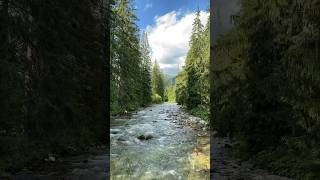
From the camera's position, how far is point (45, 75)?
10742mm

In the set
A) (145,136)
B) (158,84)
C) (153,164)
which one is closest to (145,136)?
(145,136)

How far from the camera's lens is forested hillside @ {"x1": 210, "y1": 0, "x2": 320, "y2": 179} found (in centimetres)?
915

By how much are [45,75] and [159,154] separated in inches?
199

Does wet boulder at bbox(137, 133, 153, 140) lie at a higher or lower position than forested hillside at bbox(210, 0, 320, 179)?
lower

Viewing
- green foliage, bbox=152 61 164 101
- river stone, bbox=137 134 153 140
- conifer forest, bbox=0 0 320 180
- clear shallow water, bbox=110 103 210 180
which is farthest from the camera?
green foliage, bbox=152 61 164 101

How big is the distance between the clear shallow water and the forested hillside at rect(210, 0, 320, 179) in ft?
5.25

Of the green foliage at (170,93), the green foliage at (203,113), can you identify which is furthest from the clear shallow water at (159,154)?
the green foliage at (170,93)

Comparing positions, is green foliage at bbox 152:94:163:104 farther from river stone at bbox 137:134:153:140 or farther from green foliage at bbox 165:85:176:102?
river stone at bbox 137:134:153:140

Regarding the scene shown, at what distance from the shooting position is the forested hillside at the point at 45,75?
327 inches

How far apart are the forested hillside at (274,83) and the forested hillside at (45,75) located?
4168 mm

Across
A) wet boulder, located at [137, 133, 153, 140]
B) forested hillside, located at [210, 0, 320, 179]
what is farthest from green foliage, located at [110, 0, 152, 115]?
forested hillside, located at [210, 0, 320, 179]

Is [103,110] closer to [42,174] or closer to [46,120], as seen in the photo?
[46,120]

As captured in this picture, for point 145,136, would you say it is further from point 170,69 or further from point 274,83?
point 274,83

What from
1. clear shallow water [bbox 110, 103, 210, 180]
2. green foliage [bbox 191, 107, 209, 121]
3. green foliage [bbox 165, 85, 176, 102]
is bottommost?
clear shallow water [bbox 110, 103, 210, 180]
